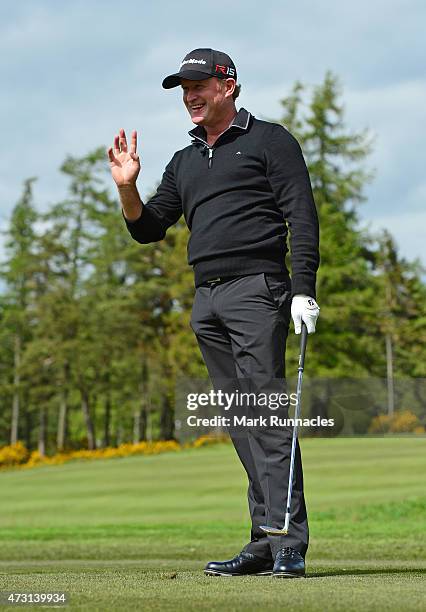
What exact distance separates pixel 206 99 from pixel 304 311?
121 centimetres

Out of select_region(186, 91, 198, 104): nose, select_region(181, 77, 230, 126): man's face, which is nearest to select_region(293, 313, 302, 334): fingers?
select_region(181, 77, 230, 126): man's face

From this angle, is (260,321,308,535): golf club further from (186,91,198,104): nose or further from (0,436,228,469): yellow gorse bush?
(0,436,228,469): yellow gorse bush

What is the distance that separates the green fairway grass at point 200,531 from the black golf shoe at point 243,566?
0.10m

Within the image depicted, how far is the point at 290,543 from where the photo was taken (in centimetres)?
479

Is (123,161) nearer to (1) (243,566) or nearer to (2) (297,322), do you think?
(2) (297,322)

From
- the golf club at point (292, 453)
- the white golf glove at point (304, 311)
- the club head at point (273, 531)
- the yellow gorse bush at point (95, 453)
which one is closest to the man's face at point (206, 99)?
the white golf glove at point (304, 311)

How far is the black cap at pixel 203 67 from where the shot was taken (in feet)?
16.8

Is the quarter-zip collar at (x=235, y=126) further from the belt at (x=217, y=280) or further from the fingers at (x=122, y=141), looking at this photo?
the belt at (x=217, y=280)

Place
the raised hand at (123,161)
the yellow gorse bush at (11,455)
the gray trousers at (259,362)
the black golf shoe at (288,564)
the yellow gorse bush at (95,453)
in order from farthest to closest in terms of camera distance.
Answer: the yellow gorse bush at (11,455), the yellow gorse bush at (95,453), the raised hand at (123,161), the gray trousers at (259,362), the black golf shoe at (288,564)

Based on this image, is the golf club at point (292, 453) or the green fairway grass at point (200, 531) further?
the golf club at point (292, 453)

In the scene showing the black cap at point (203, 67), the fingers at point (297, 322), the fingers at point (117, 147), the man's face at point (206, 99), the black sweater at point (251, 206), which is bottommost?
the fingers at point (297, 322)

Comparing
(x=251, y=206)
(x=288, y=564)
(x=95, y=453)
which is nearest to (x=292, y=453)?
(x=288, y=564)

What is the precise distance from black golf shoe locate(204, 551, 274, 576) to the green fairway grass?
0.10 metres

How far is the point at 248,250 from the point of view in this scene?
499 centimetres
